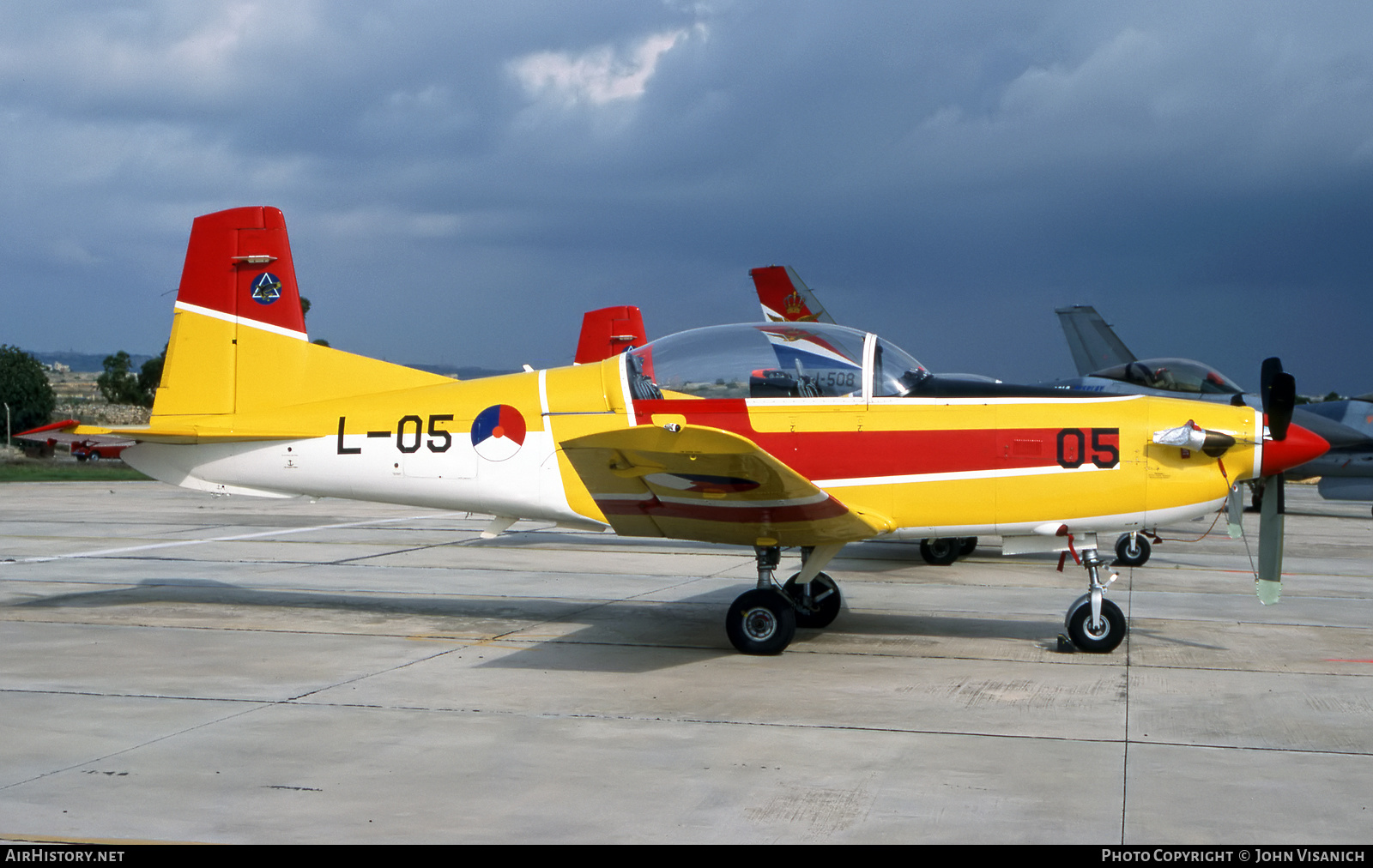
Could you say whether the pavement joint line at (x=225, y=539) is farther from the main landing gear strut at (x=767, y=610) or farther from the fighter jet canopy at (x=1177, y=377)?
the fighter jet canopy at (x=1177, y=377)

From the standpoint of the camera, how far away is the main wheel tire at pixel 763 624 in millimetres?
7706

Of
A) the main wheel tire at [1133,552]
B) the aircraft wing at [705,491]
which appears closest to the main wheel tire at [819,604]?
the aircraft wing at [705,491]

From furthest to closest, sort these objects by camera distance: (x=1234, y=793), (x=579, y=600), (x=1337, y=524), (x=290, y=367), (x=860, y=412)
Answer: (x=1337, y=524) < (x=579, y=600) < (x=290, y=367) < (x=860, y=412) < (x=1234, y=793)

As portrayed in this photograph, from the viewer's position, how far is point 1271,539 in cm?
775

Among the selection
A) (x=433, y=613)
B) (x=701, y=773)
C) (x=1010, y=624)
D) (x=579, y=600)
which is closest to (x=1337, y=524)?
(x=1010, y=624)

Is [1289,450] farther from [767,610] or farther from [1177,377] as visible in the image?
[1177,377]

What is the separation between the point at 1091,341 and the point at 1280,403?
15.6 metres

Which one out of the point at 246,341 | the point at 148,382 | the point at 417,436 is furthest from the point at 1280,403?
the point at 148,382

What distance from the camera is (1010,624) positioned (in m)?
9.23

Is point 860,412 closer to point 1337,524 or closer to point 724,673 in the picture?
point 724,673

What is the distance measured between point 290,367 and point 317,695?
346cm

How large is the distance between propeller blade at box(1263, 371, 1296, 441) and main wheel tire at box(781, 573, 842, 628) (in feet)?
10.7

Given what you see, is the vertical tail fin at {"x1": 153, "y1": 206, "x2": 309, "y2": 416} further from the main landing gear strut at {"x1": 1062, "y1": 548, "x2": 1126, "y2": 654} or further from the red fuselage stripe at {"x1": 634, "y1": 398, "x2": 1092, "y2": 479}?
the main landing gear strut at {"x1": 1062, "y1": 548, "x2": 1126, "y2": 654}

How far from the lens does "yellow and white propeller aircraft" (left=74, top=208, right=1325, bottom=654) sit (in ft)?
24.1
